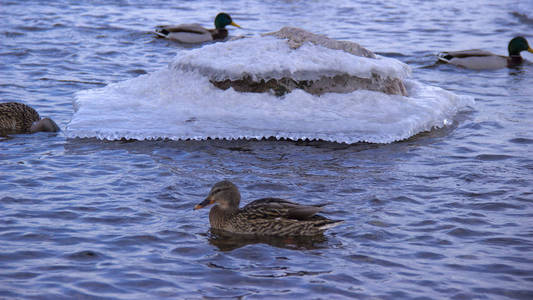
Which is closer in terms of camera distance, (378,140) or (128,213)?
(128,213)

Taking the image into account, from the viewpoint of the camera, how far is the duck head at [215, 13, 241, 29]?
60.8 feet

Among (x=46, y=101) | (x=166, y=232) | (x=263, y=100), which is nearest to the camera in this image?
(x=166, y=232)

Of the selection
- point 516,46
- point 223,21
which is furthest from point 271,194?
point 223,21

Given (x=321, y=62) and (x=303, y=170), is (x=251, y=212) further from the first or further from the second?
(x=321, y=62)

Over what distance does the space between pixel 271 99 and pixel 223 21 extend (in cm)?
880

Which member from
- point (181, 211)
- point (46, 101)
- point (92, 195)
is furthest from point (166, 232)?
point (46, 101)

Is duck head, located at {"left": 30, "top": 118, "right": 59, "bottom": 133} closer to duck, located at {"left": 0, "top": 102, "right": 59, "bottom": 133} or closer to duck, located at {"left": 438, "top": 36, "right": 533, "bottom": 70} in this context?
duck, located at {"left": 0, "top": 102, "right": 59, "bottom": 133}

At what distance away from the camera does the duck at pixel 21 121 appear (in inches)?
393

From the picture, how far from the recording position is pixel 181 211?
727 centimetres

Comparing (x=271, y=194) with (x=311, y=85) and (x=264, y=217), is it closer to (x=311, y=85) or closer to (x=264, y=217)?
(x=264, y=217)

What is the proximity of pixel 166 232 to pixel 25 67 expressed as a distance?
8.40m

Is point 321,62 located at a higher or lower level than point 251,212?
higher

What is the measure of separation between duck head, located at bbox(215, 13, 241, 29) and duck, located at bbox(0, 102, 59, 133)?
29.0 feet

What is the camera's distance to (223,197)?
276 inches
